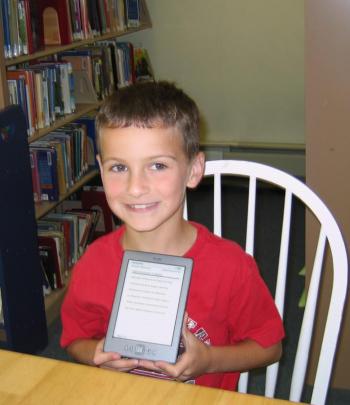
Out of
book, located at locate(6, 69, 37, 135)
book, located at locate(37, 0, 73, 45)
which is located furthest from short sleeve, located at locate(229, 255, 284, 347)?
book, located at locate(37, 0, 73, 45)

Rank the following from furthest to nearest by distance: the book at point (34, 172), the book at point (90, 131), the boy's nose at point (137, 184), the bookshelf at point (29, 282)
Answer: the book at point (90, 131), the book at point (34, 172), the bookshelf at point (29, 282), the boy's nose at point (137, 184)

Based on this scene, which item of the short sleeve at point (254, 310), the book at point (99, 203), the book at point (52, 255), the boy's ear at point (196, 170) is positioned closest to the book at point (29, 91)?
the book at point (52, 255)

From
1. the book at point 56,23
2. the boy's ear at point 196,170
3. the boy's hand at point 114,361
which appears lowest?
the boy's hand at point 114,361

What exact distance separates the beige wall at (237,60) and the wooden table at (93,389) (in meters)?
3.22

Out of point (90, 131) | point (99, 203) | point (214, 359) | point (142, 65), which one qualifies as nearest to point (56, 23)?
point (90, 131)

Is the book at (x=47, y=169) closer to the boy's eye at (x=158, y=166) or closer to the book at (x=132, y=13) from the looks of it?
the book at (x=132, y=13)

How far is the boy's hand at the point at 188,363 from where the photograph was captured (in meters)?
0.84

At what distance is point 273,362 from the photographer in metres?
1.10

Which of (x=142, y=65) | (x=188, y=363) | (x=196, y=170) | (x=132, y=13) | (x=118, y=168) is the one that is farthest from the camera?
(x=142, y=65)

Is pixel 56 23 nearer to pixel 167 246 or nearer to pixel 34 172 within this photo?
pixel 34 172

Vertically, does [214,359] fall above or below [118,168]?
below

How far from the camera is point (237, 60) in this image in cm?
384

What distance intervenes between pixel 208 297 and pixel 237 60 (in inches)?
117

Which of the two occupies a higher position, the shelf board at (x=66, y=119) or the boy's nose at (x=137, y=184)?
the boy's nose at (x=137, y=184)
